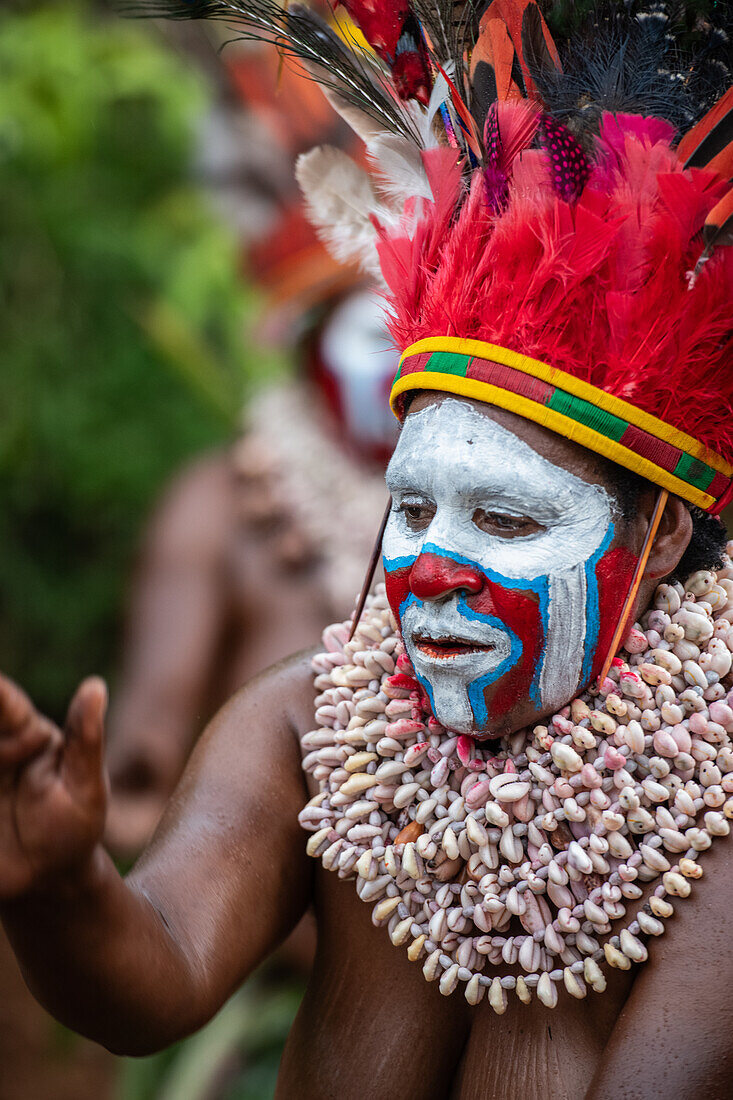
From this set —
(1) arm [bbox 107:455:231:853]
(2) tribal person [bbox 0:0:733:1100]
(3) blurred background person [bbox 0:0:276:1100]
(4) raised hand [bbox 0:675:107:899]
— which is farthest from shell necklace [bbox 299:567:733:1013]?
(3) blurred background person [bbox 0:0:276:1100]

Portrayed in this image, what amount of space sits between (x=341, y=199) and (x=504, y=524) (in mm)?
792

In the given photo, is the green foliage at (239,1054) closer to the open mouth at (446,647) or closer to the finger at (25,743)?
the open mouth at (446,647)

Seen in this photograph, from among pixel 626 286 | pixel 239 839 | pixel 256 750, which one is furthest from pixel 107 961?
pixel 626 286

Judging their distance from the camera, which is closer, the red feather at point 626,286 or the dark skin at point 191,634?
the red feather at point 626,286

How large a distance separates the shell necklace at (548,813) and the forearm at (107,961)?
0.30 meters

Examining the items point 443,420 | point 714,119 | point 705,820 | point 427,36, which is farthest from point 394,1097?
point 427,36

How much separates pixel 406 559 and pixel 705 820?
566 millimetres

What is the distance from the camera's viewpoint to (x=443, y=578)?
181cm

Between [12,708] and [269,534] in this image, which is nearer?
[12,708]

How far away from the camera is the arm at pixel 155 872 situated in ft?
5.10

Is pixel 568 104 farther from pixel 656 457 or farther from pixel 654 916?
pixel 654 916

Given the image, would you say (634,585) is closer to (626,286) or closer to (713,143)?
(626,286)

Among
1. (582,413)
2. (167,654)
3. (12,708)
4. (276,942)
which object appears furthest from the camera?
(167,654)

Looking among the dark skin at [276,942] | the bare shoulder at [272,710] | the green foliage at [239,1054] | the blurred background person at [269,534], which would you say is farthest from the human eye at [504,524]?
the green foliage at [239,1054]
